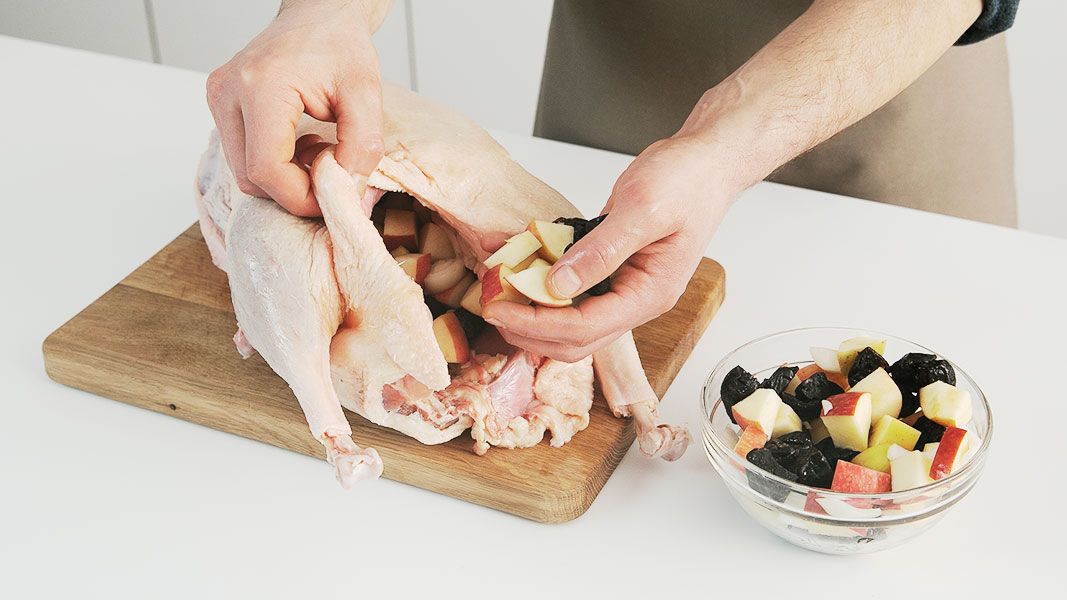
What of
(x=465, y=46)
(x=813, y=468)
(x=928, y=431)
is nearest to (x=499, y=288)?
(x=813, y=468)

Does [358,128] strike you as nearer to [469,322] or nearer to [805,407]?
[469,322]

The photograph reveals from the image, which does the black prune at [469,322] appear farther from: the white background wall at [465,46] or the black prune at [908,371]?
the white background wall at [465,46]

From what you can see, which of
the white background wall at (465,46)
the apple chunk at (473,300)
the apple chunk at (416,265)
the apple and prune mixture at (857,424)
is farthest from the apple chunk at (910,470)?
the white background wall at (465,46)

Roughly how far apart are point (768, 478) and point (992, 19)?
839mm

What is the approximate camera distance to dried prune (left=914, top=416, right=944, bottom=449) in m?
1.15

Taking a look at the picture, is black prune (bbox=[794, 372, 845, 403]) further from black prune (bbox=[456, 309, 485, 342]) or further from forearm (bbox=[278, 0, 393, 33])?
forearm (bbox=[278, 0, 393, 33])

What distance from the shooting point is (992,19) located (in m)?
1.55

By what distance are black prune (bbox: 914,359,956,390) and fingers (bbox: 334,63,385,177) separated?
2.24 feet

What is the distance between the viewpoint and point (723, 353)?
1.55 meters

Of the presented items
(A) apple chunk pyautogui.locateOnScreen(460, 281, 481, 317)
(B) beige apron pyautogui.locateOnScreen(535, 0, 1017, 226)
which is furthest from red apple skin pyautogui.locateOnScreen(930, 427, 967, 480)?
(B) beige apron pyautogui.locateOnScreen(535, 0, 1017, 226)

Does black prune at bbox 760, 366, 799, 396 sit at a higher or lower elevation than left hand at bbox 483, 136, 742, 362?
lower

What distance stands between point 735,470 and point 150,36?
141 inches

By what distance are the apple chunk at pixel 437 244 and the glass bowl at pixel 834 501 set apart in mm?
401

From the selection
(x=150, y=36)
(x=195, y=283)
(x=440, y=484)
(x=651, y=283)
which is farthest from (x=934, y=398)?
(x=150, y=36)
